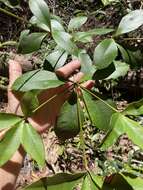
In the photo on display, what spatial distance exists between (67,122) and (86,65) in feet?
0.39

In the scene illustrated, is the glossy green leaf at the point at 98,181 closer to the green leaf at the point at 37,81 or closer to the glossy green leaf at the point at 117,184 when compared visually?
the glossy green leaf at the point at 117,184

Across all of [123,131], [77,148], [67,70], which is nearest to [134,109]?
[123,131]

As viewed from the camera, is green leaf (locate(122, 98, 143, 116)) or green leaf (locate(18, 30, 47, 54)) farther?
green leaf (locate(18, 30, 47, 54))

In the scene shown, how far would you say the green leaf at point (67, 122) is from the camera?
32.0 inches

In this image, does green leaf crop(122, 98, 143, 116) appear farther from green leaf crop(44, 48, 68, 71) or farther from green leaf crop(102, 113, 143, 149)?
green leaf crop(44, 48, 68, 71)

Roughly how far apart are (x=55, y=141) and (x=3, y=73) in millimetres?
599

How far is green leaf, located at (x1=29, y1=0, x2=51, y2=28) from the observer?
0.82m

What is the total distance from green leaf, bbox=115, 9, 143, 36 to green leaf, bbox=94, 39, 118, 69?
0.04m

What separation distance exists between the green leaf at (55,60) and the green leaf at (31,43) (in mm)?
50

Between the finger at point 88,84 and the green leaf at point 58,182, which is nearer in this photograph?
the green leaf at point 58,182

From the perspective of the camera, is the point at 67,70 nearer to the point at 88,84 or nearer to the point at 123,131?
the point at 88,84

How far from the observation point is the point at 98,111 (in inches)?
31.8

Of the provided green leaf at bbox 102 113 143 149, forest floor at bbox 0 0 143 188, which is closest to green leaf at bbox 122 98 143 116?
green leaf at bbox 102 113 143 149

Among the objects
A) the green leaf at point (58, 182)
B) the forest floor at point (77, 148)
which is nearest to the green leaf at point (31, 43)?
the green leaf at point (58, 182)
